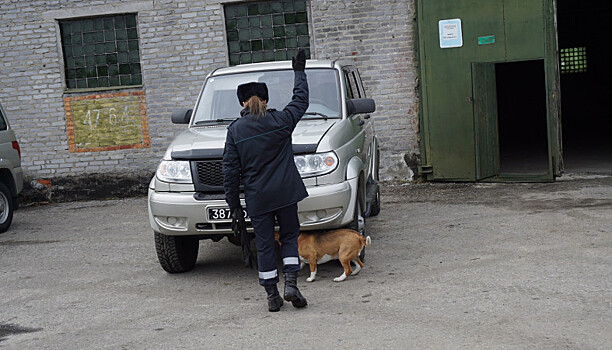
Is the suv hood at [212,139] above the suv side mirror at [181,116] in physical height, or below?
A: below

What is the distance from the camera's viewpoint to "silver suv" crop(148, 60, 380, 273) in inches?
268

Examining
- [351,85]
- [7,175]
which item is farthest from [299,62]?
[7,175]

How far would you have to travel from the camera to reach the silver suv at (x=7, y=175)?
10.7 metres

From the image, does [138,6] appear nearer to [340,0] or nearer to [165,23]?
[165,23]

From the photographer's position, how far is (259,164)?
5.88 meters

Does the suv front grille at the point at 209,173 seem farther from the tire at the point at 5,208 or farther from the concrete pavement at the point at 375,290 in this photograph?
the tire at the point at 5,208

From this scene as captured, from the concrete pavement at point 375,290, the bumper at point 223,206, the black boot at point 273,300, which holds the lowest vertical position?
the concrete pavement at point 375,290

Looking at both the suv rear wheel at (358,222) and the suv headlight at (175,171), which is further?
the suv rear wheel at (358,222)

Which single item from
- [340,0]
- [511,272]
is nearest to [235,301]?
[511,272]

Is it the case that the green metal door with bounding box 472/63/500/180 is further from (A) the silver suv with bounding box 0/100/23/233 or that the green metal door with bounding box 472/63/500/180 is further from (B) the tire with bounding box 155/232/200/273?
(A) the silver suv with bounding box 0/100/23/233

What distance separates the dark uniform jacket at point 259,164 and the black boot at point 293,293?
0.54 meters

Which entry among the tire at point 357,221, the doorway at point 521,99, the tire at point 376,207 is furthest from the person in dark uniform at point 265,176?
the doorway at point 521,99

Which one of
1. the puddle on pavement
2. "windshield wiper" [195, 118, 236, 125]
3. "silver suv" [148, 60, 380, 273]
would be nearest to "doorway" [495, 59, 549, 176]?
"silver suv" [148, 60, 380, 273]

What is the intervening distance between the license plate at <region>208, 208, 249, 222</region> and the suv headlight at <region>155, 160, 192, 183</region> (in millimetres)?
382
